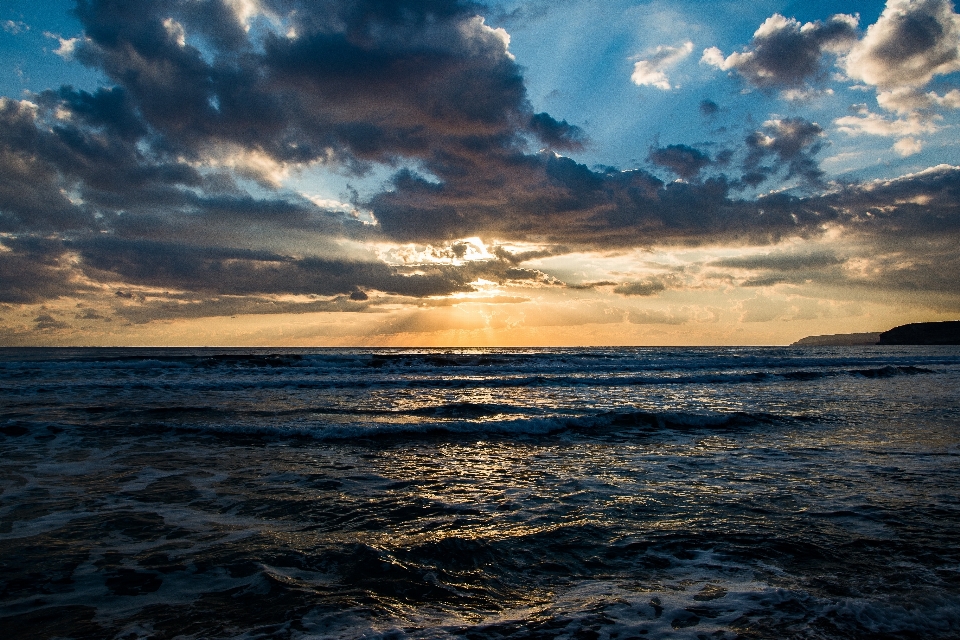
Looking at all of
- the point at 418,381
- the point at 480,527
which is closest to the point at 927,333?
the point at 418,381

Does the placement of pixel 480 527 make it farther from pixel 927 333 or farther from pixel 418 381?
pixel 927 333

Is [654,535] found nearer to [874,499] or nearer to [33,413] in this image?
[874,499]

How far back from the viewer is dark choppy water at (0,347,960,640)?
4.25m

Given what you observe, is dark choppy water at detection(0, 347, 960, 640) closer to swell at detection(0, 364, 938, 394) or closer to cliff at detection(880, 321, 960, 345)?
swell at detection(0, 364, 938, 394)

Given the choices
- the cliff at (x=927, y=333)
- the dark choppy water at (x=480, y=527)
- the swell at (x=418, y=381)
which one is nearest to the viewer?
Answer: the dark choppy water at (x=480, y=527)

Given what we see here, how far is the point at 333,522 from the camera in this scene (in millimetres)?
6711

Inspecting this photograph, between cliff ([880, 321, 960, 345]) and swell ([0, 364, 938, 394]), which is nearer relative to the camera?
swell ([0, 364, 938, 394])

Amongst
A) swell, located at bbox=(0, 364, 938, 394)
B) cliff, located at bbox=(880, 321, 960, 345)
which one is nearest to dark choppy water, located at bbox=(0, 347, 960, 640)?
swell, located at bbox=(0, 364, 938, 394)

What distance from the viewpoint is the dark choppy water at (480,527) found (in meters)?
4.25

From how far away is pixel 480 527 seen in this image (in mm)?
6449

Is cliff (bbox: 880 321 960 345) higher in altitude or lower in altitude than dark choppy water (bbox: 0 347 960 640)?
higher

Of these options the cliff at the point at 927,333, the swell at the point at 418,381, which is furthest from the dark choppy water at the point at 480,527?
the cliff at the point at 927,333

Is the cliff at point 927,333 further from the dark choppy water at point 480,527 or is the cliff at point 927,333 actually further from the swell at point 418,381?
the dark choppy water at point 480,527

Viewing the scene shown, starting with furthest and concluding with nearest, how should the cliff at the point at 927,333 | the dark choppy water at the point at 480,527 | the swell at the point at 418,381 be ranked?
the cliff at the point at 927,333 < the swell at the point at 418,381 < the dark choppy water at the point at 480,527
